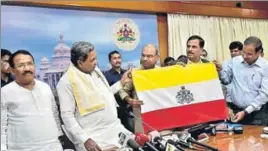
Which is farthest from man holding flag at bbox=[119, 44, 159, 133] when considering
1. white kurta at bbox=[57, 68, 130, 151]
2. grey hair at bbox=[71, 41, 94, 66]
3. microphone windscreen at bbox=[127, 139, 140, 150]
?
microphone windscreen at bbox=[127, 139, 140, 150]

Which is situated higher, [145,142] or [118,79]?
[118,79]

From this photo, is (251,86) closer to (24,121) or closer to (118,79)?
(118,79)

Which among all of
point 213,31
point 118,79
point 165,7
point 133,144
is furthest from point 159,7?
point 133,144

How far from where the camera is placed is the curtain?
19.1 ft

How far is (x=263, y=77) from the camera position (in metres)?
3.09

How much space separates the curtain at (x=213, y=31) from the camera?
5812mm

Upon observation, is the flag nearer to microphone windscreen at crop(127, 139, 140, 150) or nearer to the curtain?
microphone windscreen at crop(127, 139, 140, 150)

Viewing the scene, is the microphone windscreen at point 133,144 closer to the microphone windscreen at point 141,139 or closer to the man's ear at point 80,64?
the microphone windscreen at point 141,139

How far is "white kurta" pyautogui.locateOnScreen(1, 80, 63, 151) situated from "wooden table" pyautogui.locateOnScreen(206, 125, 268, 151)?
3.65 feet

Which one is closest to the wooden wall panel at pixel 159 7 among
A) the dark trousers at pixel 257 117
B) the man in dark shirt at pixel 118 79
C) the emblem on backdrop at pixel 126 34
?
the emblem on backdrop at pixel 126 34

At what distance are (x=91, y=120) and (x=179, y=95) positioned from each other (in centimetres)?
85

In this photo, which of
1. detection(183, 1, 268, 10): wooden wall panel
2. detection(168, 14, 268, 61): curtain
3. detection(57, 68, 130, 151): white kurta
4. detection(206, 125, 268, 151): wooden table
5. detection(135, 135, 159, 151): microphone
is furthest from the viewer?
detection(183, 1, 268, 10): wooden wall panel

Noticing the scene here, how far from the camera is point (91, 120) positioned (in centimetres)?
239

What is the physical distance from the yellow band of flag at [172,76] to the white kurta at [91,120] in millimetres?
387
